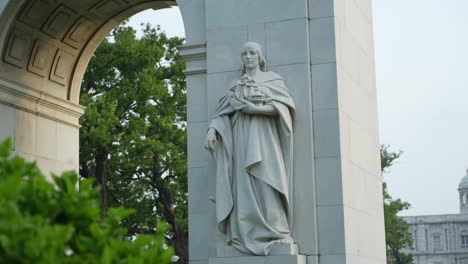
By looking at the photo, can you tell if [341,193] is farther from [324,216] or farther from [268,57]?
[268,57]

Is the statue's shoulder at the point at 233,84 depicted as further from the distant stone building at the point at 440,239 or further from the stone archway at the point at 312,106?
the distant stone building at the point at 440,239

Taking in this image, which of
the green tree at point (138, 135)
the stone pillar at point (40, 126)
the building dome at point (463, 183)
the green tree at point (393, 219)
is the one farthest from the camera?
the building dome at point (463, 183)

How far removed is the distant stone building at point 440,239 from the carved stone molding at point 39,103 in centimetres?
14580

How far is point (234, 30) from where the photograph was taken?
16016mm

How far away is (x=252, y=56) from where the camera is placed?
15.3 m

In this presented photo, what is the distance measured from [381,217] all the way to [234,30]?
482cm

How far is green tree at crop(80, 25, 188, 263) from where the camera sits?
128 feet

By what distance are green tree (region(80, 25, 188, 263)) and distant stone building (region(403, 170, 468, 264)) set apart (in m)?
127

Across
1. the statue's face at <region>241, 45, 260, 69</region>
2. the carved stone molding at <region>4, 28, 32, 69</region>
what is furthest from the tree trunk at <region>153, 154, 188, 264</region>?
the statue's face at <region>241, 45, 260, 69</region>

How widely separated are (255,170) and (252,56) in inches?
74.7

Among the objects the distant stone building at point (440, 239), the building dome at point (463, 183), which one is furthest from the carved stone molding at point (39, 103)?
the building dome at point (463, 183)

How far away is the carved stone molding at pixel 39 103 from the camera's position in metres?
19.6

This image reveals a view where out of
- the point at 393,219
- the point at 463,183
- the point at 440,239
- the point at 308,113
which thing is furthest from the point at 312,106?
the point at 463,183

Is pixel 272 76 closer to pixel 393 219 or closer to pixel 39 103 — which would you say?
pixel 39 103
